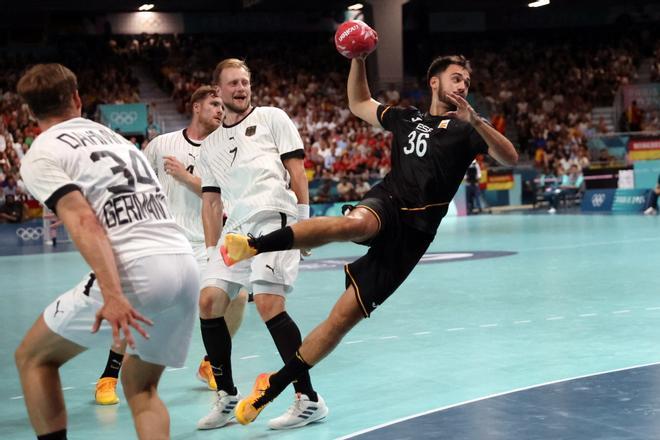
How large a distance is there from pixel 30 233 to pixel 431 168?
Result: 665 inches

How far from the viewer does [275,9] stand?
35.3 metres

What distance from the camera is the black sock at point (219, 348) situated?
18.7ft

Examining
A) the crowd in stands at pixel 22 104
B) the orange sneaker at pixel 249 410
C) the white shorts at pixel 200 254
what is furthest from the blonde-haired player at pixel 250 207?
the crowd in stands at pixel 22 104

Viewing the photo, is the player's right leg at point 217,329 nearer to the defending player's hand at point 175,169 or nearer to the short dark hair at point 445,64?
the defending player's hand at point 175,169

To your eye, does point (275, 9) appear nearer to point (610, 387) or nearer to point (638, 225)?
point (638, 225)

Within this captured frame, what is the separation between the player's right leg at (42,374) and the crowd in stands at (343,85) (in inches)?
746

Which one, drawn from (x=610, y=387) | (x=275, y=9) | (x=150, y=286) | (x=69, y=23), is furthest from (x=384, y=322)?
(x=275, y=9)

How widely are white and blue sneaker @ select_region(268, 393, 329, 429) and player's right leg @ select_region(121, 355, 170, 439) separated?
4.83ft

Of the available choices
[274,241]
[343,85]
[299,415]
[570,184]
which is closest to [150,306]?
[274,241]

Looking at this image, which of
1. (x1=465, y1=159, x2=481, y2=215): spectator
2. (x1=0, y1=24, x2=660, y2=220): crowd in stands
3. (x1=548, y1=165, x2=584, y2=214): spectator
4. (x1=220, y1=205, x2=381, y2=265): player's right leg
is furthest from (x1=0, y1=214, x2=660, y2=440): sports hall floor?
(x1=548, y1=165, x2=584, y2=214): spectator

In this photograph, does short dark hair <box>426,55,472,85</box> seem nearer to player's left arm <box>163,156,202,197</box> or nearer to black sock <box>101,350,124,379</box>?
player's left arm <box>163,156,202,197</box>

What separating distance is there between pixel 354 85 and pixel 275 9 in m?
30.0

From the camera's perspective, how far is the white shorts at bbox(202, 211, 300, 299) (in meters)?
5.63

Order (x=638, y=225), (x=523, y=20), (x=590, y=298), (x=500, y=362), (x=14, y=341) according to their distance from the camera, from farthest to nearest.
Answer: (x=523, y=20) < (x=638, y=225) < (x=590, y=298) < (x=14, y=341) < (x=500, y=362)
